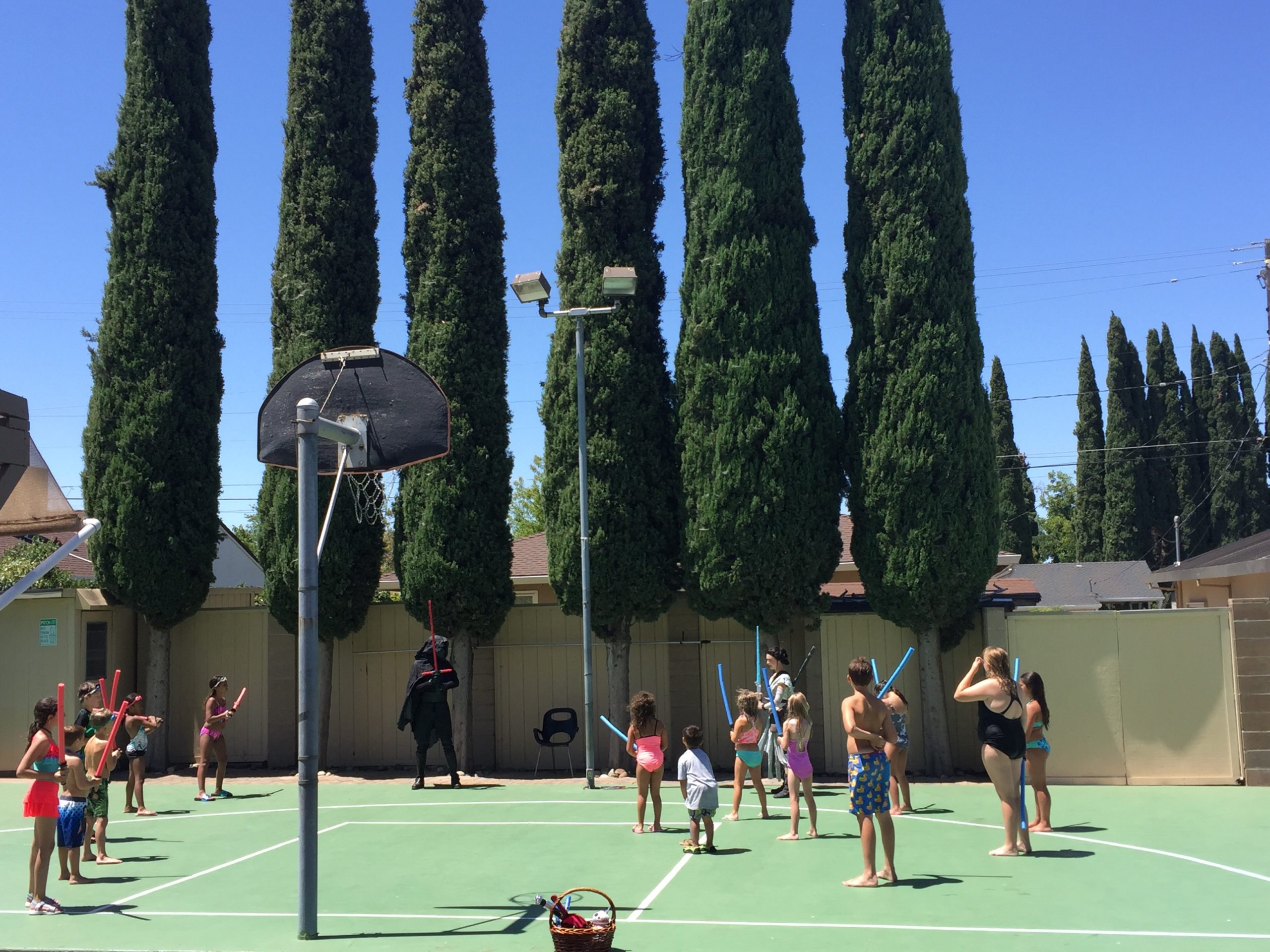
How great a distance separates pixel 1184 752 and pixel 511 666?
31.0 feet

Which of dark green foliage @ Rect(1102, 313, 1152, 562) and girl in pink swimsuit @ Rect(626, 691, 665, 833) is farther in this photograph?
dark green foliage @ Rect(1102, 313, 1152, 562)

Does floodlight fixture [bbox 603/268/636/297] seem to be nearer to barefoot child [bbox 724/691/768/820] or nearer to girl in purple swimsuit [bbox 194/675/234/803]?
barefoot child [bbox 724/691/768/820]

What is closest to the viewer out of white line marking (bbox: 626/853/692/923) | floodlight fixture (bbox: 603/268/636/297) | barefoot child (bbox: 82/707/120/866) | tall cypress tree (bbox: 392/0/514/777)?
white line marking (bbox: 626/853/692/923)

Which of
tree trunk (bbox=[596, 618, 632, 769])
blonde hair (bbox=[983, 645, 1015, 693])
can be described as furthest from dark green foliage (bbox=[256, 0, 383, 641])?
blonde hair (bbox=[983, 645, 1015, 693])

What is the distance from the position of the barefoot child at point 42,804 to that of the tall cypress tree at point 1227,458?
167 ft

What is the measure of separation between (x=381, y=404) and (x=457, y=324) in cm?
827

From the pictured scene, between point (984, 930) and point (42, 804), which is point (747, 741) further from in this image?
point (42, 804)

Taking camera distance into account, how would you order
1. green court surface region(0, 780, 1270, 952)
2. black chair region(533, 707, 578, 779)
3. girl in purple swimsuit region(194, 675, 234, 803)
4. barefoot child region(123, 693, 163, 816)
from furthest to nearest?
1. black chair region(533, 707, 578, 779)
2. girl in purple swimsuit region(194, 675, 234, 803)
3. barefoot child region(123, 693, 163, 816)
4. green court surface region(0, 780, 1270, 952)

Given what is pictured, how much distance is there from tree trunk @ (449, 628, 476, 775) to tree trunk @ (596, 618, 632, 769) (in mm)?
1952

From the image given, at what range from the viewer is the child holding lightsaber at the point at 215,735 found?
45.1ft

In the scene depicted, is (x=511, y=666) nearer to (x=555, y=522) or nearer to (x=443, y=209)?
(x=555, y=522)

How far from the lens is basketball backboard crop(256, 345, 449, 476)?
30.0ft

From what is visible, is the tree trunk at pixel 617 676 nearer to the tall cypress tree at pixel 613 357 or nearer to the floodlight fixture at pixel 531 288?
the tall cypress tree at pixel 613 357

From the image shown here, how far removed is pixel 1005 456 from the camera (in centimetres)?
5231
